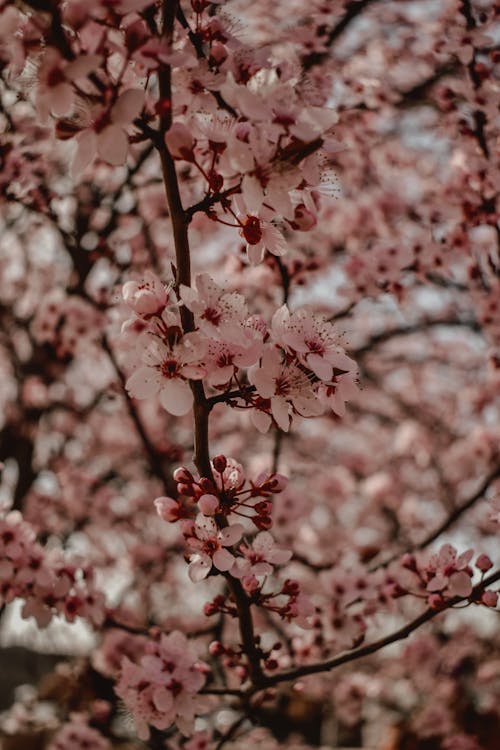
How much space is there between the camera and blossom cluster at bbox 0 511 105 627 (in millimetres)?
2184

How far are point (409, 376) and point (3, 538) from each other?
761cm

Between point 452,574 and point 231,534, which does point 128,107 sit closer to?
point 231,534

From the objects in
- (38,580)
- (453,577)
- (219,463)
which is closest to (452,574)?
(453,577)

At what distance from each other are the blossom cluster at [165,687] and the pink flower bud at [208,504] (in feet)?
2.12

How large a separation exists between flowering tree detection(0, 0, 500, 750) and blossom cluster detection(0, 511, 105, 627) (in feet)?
0.04

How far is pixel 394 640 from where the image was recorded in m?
1.77

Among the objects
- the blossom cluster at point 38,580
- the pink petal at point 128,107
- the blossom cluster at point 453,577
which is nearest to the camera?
the pink petal at point 128,107

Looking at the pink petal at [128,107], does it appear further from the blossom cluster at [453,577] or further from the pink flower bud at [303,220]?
the blossom cluster at [453,577]

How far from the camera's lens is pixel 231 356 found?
1.41m

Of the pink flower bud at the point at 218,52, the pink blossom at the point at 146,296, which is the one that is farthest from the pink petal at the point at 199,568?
the pink flower bud at the point at 218,52

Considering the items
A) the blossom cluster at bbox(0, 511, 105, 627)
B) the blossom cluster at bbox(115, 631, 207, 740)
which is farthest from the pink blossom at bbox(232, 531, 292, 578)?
the blossom cluster at bbox(0, 511, 105, 627)

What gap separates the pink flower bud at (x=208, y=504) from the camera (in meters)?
1.44

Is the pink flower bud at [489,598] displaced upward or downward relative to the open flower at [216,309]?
downward

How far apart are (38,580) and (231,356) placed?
125cm
